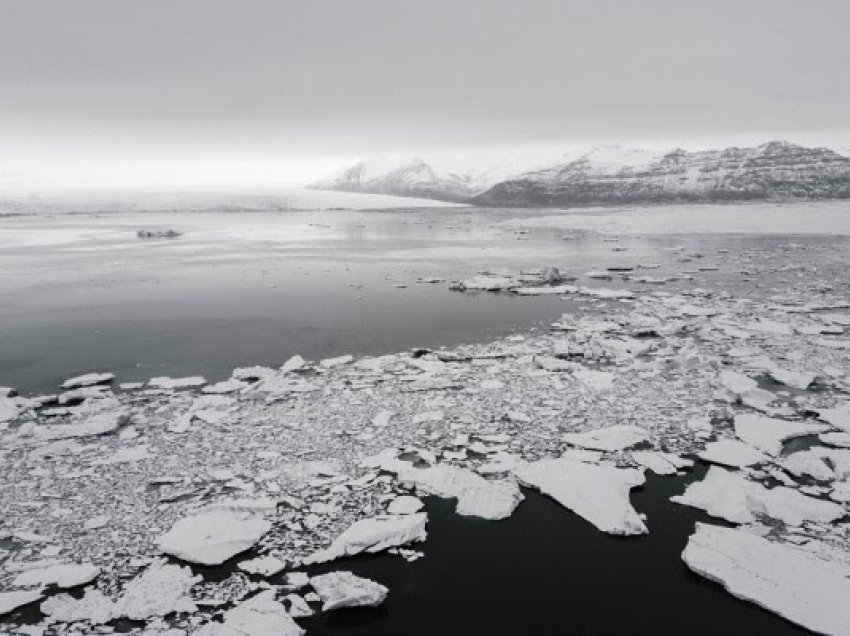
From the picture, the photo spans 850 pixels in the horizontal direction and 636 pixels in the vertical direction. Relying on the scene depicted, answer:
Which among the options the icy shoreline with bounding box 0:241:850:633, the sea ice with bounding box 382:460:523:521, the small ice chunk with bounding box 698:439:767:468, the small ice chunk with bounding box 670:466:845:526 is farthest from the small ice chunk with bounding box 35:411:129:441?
the small ice chunk with bounding box 698:439:767:468

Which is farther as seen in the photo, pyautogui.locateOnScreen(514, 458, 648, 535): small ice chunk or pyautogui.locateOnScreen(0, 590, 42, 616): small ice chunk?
pyautogui.locateOnScreen(514, 458, 648, 535): small ice chunk

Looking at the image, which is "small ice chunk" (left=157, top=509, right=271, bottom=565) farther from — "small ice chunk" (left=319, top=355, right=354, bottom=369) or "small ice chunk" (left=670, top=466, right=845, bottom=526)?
"small ice chunk" (left=319, top=355, right=354, bottom=369)

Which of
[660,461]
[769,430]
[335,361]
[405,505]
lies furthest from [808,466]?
[335,361]

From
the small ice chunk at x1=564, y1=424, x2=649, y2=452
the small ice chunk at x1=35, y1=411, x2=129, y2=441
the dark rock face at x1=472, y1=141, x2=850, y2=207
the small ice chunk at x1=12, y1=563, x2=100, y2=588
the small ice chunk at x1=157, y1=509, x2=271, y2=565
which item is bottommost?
the small ice chunk at x1=12, y1=563, x2=100, y2=588

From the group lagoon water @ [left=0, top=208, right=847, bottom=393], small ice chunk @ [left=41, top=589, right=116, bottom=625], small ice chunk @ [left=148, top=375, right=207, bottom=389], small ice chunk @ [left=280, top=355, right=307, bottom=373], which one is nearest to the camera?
small ice chunk @ [left=41, top=589, right=116, bottom=625]

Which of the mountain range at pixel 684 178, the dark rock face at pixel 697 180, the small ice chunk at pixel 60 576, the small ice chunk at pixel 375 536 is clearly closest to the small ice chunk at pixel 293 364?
the small ice chunk at pixel 375 536

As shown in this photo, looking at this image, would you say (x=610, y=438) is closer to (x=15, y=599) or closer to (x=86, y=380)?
(x=15, y=599)

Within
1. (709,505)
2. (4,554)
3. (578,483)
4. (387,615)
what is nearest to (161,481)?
(4,554)
